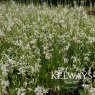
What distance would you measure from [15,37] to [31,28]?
2.68 ft

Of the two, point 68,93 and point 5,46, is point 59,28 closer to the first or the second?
point 5,46

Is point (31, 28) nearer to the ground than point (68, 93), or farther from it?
farther from it

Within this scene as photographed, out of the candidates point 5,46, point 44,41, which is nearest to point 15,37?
point 5,46

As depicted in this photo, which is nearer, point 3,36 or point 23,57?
point 23,57

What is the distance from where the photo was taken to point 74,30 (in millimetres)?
6945

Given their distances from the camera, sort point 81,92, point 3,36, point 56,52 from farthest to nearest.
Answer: point 3,36 < point 56,52 < point 81,92

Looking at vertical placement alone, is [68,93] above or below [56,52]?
below

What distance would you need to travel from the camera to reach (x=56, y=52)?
5.62 meters

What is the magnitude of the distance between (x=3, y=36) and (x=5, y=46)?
32 centimetres

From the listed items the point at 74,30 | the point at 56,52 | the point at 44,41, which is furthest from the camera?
the point at 74,30

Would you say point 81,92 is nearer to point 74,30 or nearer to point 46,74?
point 46,74

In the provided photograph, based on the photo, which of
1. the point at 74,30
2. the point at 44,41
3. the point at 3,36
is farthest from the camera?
the point at 74,30

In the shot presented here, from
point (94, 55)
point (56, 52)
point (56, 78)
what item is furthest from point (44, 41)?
point (56, 78)

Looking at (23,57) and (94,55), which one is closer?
(23,57)
